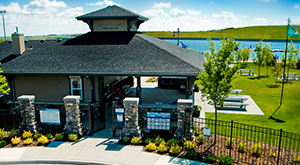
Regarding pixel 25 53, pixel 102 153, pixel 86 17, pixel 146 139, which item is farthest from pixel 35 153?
pixel 86 17

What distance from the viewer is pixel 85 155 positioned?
34.8 ft

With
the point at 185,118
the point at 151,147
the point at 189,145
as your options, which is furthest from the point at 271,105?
the point at 151,147

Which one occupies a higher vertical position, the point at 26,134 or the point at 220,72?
the point at 220,72

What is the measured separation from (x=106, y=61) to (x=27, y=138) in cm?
604

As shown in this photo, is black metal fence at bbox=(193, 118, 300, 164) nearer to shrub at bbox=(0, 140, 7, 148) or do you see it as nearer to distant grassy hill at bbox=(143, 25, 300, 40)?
shrub at bbox=(0, 140, 7, 148)

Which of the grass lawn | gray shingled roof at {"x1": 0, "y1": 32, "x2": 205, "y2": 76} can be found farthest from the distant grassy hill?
gray shingled roof at {"x1": 0, "y1": 32, "x2": 205, "y2": 76}

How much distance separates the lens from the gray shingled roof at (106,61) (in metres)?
13.6

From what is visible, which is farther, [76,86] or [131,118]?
[76,86]

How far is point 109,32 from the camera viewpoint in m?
19.3

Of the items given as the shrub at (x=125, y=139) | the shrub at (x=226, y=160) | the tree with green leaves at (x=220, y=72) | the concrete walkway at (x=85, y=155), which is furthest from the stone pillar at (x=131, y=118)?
the shrub at (x=226, y=160)

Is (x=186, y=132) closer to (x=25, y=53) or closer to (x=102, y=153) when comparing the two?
(x=102, y=153)

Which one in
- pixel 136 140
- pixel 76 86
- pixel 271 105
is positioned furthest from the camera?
pixel 271 105

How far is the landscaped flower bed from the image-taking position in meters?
11.8

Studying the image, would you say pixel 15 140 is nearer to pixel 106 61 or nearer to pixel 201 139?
pixel 106 61
